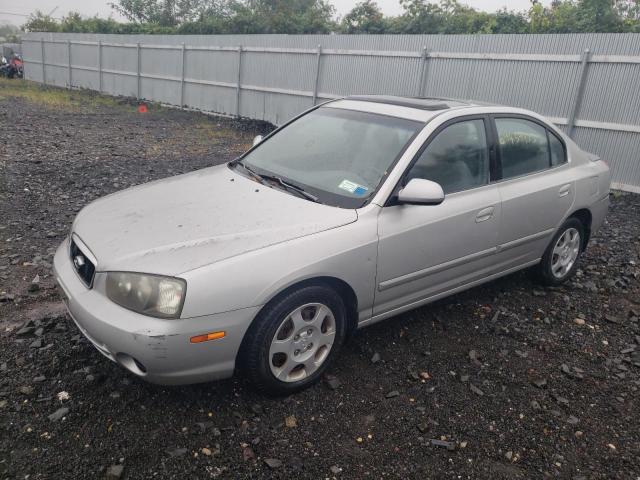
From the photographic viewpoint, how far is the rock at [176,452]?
2.58 meters

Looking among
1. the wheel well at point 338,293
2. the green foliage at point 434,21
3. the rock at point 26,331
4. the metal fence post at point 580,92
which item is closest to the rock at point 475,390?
the wheel well at point 338,293

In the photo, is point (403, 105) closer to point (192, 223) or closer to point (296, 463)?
point (192, 223)

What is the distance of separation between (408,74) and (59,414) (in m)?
9.91

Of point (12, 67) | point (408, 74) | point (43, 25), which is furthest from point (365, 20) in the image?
point (43, 25)

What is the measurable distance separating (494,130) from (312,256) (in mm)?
1976

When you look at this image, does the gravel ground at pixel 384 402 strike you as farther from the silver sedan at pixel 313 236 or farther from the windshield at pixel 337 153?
the windshield at pixel 337 153

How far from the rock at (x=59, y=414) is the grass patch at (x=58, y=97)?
16.6 metres

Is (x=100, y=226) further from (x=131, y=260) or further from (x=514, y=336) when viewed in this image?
(x=514, y=336)

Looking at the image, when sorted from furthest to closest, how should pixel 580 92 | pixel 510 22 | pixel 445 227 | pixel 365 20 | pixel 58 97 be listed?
1. pixel 58 97
2. pixel 365 20
3. pixel 510 22
4. pixel 580 92
5. pixel 445 227

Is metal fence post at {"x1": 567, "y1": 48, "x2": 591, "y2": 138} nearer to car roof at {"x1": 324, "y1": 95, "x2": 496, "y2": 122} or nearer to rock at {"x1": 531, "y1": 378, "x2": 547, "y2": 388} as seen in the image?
car roof at {"x1": 324, "y1": 95, "x2": 496, "y2": 122}

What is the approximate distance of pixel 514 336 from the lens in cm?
398

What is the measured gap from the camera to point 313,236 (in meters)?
2.94

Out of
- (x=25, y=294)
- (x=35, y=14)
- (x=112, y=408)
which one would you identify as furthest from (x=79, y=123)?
(x=35, y=14)

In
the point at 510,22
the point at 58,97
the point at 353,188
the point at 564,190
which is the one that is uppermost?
the point at 510,22
